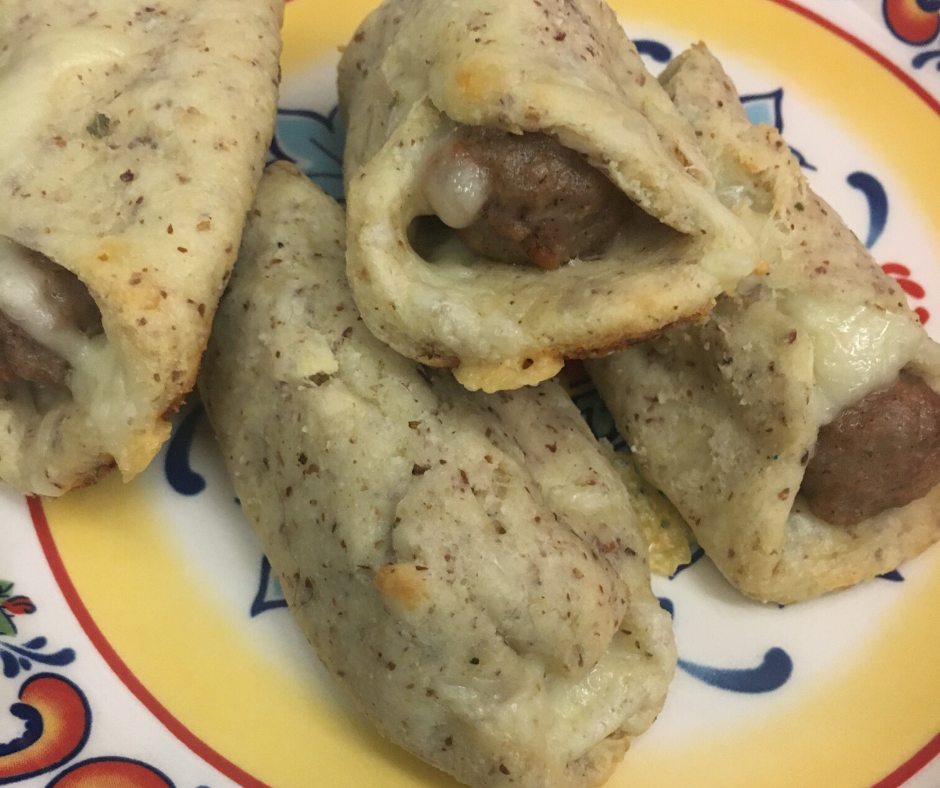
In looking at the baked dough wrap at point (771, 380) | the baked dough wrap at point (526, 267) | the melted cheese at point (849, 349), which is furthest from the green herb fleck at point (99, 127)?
the melted cheese at point (849, 349)

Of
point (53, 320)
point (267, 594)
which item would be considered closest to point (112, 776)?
point (267, 594)

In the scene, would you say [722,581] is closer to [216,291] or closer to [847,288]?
[847,288]

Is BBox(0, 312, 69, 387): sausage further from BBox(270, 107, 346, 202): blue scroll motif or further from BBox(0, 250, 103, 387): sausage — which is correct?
BBox(270, 107, 346, 202): blue scroll motif

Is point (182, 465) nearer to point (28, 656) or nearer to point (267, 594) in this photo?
point (267, 594)

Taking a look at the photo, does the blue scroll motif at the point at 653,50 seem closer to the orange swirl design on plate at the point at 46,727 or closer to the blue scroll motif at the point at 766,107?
the blue scroll motif at the point at 766,107

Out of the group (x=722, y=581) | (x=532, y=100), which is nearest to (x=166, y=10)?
(x=532, y=100)

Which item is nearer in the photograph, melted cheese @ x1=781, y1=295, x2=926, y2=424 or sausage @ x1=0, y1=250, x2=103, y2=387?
sausage @ x1=0, y1=250, x2=103, y2=387

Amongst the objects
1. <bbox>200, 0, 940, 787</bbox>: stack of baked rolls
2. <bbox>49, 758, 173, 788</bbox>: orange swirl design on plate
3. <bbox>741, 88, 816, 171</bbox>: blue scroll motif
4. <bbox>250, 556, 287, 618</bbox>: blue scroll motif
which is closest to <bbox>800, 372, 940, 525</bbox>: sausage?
<bbox>200, 0, 940, 787</bbox>: stack of baked rolls
